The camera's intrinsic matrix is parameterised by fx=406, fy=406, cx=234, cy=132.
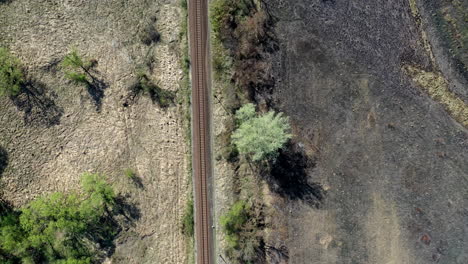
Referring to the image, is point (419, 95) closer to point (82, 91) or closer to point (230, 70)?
point (230, 70)

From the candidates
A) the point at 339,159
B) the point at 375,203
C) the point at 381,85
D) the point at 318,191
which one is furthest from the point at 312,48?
the point at 375,203

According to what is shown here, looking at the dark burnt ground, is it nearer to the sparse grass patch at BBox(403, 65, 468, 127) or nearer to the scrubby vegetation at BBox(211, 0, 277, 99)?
the sparse grass patch at BBox(403, 65, 468, 127)

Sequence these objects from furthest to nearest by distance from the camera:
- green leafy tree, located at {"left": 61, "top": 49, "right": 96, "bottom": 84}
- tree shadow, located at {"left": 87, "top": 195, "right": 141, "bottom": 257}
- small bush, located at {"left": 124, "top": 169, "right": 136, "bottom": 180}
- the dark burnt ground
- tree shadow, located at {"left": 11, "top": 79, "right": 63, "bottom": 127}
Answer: the dark burnt ground, tree shadow, located at {"left": 87, "top": 195, "right": 141, "bottom": 257}, small bush, located at {"left": 124, "top": 169, "right": 136, "bottom": 180}, tree shadow, located at {"left": 11, "top": 79, "right": 63, "bottom": 127}, green leafy tree, located at {"left": 61, "top": 49, "right": 96, "bottom": 84}

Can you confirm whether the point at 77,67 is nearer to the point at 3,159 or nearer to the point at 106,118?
the point at 106,118

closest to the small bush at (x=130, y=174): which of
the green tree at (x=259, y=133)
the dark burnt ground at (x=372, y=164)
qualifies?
the green tree at (x=259, y=133)

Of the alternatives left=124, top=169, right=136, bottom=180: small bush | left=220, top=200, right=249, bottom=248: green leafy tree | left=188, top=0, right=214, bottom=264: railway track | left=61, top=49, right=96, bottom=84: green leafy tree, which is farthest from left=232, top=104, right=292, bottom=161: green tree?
left=61, top=49, right=96, bottom=84: green leafy tree

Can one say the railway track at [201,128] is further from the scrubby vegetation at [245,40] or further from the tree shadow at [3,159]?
the tree shadow at [3,159]

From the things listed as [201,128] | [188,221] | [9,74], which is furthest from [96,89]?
[188,221]
